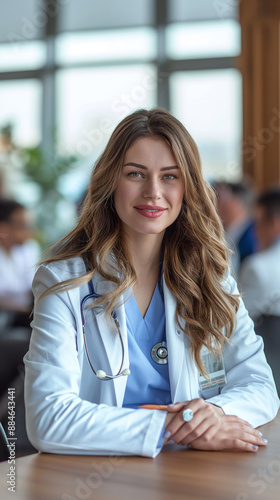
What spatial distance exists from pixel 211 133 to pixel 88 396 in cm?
629

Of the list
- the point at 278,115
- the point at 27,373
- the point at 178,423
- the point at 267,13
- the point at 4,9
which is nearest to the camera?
the point at 178,423

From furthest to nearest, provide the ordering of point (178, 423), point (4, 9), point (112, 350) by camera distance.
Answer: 1. point (4, 9)
2. point (112, 350)
3. point (178, 423)

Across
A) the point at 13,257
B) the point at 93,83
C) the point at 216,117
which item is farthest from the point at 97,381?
the point at 93,83

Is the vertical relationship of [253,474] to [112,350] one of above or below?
below

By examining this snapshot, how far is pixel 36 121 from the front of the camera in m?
8.30

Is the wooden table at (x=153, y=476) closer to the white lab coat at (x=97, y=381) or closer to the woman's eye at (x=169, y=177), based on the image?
the white lab coat at (x=97, y=381)

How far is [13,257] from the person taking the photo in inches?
223

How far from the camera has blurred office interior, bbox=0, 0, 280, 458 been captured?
298 inches

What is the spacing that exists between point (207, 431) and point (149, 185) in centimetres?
65

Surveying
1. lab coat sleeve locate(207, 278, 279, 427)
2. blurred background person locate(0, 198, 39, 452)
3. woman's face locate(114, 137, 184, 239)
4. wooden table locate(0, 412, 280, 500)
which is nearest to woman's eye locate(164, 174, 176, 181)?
woman's face locate(114, 137, 184, 239)

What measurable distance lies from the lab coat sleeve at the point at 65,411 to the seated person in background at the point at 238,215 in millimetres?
3724

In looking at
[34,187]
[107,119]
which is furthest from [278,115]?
[34,187]

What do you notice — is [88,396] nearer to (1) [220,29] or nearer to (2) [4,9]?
(1) [220,29]

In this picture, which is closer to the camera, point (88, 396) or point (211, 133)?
point (88, 396)
